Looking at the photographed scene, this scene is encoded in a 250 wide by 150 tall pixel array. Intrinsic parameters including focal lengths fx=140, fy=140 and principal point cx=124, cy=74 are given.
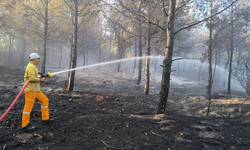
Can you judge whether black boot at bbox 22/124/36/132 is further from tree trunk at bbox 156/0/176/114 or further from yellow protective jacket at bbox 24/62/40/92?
tree trunk at bbox 156/0/176/114

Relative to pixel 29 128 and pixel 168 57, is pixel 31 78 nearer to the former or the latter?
pixel 29 128

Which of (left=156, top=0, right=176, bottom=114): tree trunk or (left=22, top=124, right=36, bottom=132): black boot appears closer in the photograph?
(left=22, top=124, right=36, bottom=132): black boot

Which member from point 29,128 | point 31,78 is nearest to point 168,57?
point 31,78

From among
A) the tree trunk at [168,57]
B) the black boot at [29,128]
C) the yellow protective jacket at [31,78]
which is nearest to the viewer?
the black boot at [29,128]

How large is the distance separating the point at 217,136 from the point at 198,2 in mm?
5239

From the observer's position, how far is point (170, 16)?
5340 millimetres

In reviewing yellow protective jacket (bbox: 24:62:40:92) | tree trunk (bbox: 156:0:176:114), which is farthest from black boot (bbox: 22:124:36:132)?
tree trunk (bbox: 156:0:176:114)

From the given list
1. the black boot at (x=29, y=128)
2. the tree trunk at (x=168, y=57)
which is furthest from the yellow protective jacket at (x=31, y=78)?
the tree trunk at (x=168, y=57)

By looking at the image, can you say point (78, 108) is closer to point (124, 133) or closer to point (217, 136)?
point (124, 133)

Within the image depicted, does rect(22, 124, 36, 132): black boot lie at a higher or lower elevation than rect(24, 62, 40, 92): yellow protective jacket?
lower

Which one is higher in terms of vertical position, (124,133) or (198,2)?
(198,2)

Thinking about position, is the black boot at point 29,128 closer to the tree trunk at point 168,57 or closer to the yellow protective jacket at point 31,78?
the yellow protective jacket at point 31,78

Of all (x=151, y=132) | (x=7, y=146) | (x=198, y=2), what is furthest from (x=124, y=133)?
(x=198, y=2)

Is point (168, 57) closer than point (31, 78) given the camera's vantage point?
No
